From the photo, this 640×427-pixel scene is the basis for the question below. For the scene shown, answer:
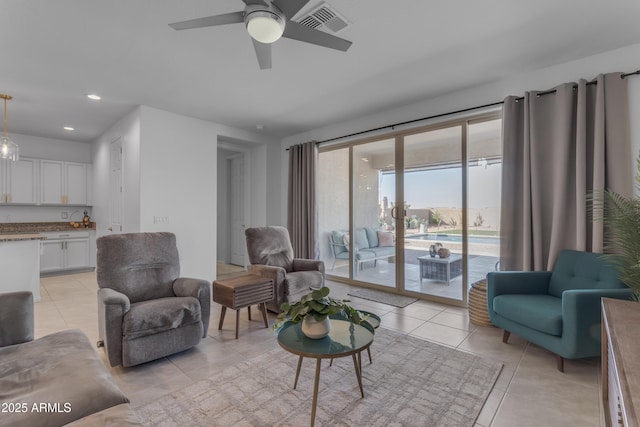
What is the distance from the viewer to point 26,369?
4.57ft

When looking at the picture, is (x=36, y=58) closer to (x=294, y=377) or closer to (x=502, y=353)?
(x=294, y=377)

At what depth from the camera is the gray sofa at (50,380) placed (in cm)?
108

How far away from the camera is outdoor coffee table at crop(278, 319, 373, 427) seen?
164 cm

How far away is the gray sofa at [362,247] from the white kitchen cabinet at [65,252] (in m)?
Answer: 5.04

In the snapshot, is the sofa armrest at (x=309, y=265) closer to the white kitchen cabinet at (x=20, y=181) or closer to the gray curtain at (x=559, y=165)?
the gray curtain at (x=559, y=165)

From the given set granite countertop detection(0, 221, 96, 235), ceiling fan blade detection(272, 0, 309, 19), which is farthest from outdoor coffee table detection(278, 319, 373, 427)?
granite countertop detection(0, 221, 96, 235)

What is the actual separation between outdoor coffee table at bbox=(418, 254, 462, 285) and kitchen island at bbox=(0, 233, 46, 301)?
5.13 metres

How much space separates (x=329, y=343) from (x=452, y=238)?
2.73 meters

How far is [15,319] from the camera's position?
1.71 metres

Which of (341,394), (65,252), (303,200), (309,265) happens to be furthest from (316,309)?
(65,252)

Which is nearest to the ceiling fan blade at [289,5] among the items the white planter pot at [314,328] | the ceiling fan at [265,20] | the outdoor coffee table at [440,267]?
the ceiling fan at [265,20]

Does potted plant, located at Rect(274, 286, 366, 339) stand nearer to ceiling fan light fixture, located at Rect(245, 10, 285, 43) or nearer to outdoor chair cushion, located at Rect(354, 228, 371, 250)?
ceiling fan light fixture, located at Rect(245, 10, 285, 43)

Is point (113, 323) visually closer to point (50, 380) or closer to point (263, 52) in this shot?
point (50, 380)

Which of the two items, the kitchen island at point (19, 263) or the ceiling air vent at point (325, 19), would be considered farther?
the kitchen island at point (19, 263)
